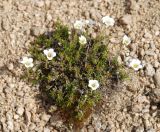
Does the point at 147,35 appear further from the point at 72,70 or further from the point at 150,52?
the point at 72,70

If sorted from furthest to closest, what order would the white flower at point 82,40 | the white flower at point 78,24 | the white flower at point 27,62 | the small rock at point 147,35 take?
1. the small rock at point 147,35
2. the white flower at point 78,24
3. the white flower at point 82,40
4. the white flower at point 27,62

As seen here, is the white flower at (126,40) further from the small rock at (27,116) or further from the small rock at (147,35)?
the small rock at (27,116)

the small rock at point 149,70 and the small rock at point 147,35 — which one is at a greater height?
the small rock at point 147,35

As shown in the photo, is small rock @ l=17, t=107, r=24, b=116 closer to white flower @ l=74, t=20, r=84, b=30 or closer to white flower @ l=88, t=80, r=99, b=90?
white flower @ l=88, t=80, r=99, b=90

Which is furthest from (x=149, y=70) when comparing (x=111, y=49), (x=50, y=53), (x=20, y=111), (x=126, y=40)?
(x=20, y=111)

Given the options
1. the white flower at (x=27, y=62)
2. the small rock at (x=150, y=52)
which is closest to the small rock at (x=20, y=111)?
the white flower at (x=27, y=62)

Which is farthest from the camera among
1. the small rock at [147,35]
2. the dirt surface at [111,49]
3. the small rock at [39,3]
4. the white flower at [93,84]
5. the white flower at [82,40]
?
the small rock at [39,3]

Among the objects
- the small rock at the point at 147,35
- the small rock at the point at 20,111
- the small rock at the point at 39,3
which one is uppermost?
the small rock at the point at 39,3

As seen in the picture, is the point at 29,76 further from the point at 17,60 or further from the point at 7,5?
the point at 7,5
